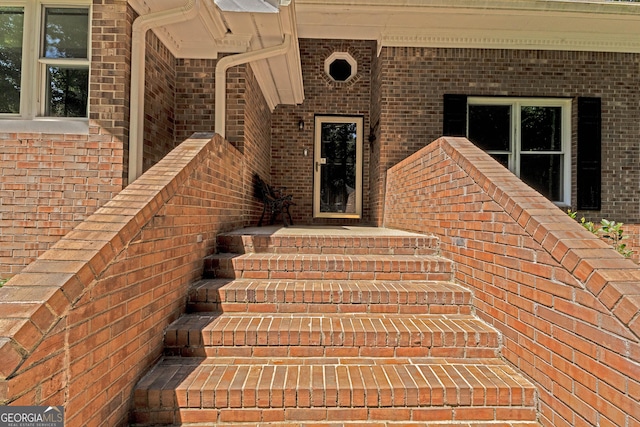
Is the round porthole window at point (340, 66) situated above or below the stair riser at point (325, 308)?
above

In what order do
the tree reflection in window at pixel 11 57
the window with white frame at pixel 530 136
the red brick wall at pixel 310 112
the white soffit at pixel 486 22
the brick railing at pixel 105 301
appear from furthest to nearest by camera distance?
the red brick wall at pixel 310 112 → the window with white frame at pixel 530 136 → the white soffit at pixel 486 22 → the tree reflection in window at pixel 11 57 → the brick railing at pixel 105 301

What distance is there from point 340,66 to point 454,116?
8.14 ft

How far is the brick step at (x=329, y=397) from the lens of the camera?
1.60 meters

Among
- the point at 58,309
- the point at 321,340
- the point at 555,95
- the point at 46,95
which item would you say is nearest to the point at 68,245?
the point at 58,309

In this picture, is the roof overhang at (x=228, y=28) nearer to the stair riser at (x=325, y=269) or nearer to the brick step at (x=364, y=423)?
the stair riser at (x=325, y=269)

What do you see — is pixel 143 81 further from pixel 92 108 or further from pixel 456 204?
pixel 456 204

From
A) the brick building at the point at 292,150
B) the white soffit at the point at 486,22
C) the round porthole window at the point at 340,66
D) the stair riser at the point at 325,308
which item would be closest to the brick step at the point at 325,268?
the brick building at the point at 292,150

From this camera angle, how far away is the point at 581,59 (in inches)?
218

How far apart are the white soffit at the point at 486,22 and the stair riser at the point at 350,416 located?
5.16 metres

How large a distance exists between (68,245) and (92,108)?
7.71 feet

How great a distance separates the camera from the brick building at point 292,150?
137 centimetres

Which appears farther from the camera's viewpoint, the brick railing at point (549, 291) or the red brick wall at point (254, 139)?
the red brick wall at point (254, 139)

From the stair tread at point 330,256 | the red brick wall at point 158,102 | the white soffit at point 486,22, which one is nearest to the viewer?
the stair tread at point 330,256

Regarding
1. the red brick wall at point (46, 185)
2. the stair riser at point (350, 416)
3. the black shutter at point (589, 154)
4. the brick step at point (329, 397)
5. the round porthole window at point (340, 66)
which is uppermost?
the round porthole window at point (340, 66)
